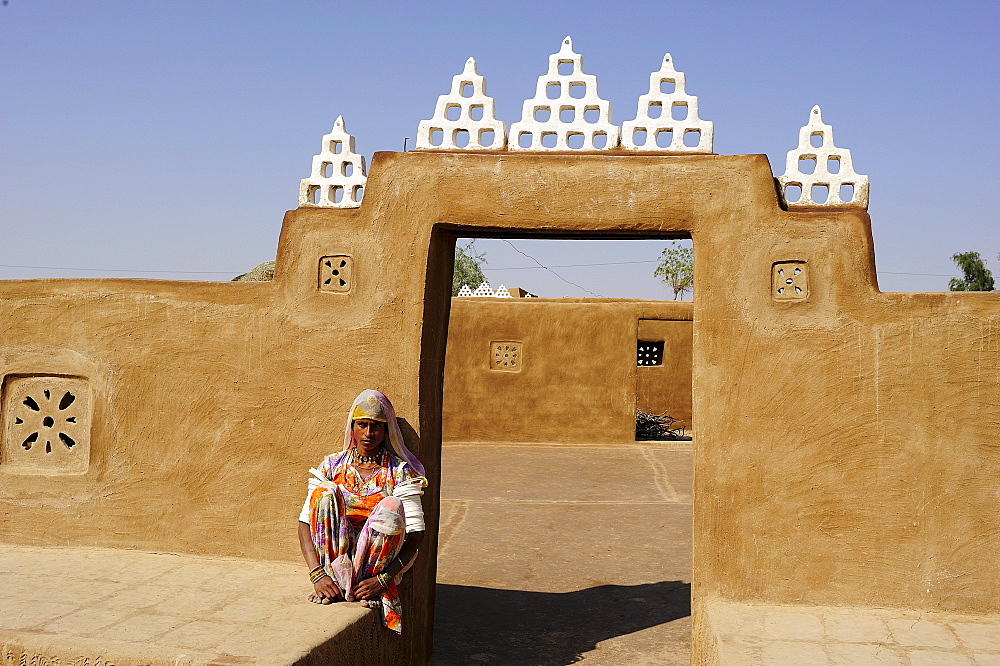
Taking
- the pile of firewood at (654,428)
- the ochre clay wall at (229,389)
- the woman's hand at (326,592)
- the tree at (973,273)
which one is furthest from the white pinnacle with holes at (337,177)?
the tree at (973,273)

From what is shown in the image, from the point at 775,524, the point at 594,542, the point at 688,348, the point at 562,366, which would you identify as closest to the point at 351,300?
the point at 775,524

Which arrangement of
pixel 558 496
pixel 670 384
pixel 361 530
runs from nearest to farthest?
pixel 361 530, pixel 558 496, pixel 670 384

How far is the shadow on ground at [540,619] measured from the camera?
17.3 ft

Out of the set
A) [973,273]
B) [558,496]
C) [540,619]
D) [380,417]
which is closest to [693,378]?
[380,417]

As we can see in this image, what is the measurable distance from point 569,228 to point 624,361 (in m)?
8.53

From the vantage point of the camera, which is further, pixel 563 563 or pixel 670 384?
pixel 670 384

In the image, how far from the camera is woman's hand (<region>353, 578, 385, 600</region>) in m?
4.27

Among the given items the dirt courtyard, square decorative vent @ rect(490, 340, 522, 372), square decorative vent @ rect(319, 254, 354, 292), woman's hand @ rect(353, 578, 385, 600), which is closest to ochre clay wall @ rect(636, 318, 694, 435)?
square decorative vent @ rect(490, 340, 522, 372)

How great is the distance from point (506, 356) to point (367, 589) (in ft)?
30.2

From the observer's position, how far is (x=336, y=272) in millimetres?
4898

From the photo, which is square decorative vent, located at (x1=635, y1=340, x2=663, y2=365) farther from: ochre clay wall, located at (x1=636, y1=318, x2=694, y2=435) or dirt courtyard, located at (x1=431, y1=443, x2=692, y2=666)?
dirt courtyard, located at (x1=431, y1=443, x2=692, y2=666)

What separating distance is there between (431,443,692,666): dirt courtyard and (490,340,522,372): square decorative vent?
1.91m

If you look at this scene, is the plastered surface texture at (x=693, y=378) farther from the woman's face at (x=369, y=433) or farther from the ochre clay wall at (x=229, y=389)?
the woman's face at (x=369, y=433)

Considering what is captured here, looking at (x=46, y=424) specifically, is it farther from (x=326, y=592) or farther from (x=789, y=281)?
(x=789, y=281)
